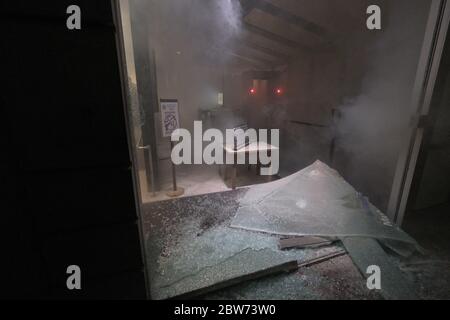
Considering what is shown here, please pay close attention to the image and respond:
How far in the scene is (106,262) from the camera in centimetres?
96

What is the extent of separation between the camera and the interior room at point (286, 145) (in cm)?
→ 131

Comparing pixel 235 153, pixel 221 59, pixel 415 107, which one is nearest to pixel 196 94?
pixel 221 59

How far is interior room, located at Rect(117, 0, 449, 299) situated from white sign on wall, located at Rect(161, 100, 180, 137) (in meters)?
0.03

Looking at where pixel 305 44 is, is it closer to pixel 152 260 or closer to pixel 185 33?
pixel 185 33

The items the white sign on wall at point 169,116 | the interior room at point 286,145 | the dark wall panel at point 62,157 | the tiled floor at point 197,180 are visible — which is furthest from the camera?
the tiled floor at point 197,180

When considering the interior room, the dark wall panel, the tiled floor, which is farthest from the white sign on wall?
the dark wall panel

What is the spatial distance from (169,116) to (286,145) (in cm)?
292

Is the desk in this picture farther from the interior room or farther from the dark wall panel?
the dark wall panel

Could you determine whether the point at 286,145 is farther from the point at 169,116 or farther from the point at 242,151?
the point at 169,116

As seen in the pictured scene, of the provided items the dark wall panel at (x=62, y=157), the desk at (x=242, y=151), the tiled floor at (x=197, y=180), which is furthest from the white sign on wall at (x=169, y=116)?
the dark wall panel at (x=62, y=157)

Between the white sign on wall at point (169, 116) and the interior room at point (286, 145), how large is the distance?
0.09 ft

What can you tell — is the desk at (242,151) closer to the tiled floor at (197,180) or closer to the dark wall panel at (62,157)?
the tiled floor at (197,180)

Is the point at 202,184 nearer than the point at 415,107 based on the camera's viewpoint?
No

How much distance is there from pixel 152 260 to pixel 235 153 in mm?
3066
